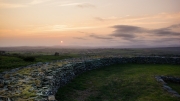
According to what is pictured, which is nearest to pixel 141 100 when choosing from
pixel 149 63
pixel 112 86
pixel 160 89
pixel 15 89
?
pixel 160 89

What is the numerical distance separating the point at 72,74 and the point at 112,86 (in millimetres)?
4803

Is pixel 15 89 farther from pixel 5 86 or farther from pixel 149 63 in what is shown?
pixel 149 63

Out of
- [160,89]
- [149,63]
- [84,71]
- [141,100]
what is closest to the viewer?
[141,100]

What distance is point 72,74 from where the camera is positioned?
61.8 ft

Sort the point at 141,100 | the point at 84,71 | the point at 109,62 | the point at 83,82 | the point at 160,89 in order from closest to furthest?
1. the point at 141,100
2. the point at 160,89
3. the point at 83,82
4. the point at 84,71
5. the point at 109,62

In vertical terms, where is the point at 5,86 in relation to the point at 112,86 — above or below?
above

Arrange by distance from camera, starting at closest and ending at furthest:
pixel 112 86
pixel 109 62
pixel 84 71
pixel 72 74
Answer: pixel 112 86 < pixel 72 74 < pixel 84 71 < pixel 109 62

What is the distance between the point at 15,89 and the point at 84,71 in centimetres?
1403

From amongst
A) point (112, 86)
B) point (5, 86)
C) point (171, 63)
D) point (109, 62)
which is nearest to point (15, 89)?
point (5, 86)

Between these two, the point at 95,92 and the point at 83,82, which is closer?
the point at 95,92

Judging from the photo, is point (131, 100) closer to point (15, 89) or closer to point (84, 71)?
point (15, 89)

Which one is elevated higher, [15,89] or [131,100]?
[15,89]

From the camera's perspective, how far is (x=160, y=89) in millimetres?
14594

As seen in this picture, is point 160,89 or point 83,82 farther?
point 83,82
